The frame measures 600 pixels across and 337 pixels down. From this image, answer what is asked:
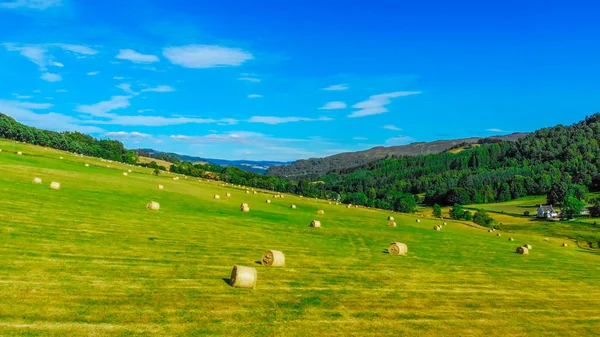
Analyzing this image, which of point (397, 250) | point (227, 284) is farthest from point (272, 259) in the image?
point (397, 250)

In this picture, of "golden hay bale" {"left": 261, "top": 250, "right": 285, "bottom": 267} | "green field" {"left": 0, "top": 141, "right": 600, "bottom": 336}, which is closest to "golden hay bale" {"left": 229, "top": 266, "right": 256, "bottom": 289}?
"green field" {"left": 0, "top": 141, "right": 600, "bottom": 336}

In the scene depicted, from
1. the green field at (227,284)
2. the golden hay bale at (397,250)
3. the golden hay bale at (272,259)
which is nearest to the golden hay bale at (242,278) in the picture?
the green field at (227,284)

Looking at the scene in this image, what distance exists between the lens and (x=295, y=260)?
84.1 feet

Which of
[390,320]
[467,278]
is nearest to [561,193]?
[467,278]

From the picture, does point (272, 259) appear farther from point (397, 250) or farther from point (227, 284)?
point (397, 250)

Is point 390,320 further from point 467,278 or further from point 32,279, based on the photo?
point 32,279

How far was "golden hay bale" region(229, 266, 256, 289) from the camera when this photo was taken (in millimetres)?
18312

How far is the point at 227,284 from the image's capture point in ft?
61.4

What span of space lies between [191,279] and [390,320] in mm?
9227

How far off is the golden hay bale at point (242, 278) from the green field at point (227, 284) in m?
0.29

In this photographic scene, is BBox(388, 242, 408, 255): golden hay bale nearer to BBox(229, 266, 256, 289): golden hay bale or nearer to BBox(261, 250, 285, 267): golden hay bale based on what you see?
BBox(261, 250, 285, 267): golden hay bale

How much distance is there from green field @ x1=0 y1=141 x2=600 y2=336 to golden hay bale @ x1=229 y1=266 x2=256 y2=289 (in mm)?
294

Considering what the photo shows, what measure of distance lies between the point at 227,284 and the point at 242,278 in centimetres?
93

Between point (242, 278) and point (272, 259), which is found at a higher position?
point (272, 259)
